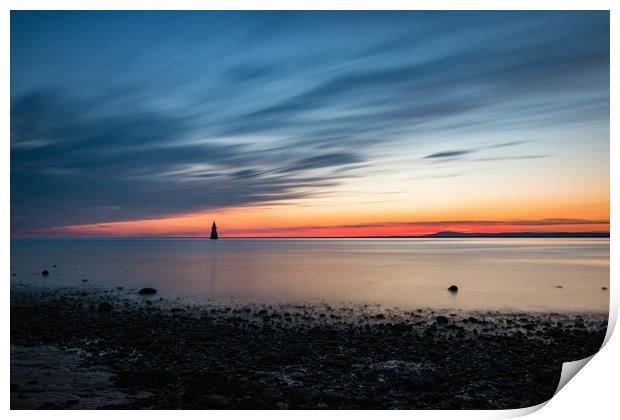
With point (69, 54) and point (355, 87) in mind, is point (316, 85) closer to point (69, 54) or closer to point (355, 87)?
point (355, 87)

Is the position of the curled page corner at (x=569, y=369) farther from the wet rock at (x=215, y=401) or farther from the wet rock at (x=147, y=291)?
the wet rock at (x=147, y=291)

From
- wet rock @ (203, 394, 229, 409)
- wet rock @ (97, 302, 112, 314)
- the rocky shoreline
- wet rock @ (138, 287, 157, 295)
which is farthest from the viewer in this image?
wet rock @ (138, 287, 157, 295)

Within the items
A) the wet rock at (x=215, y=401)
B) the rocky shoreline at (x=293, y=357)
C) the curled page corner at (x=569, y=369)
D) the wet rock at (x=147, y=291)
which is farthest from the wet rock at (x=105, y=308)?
the curled page corner at (x=569, y=369)

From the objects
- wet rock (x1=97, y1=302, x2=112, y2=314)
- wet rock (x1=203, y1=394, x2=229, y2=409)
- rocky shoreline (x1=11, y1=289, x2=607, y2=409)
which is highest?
wet rock (x1=97, y1=302, x2=112, y2=314)

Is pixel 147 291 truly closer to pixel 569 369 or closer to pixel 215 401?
pixel 215 401

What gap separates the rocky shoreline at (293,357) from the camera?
16.6 feet

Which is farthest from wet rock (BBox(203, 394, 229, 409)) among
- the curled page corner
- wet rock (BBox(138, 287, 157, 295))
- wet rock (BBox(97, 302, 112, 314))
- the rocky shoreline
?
wet rock (BBox(138, 287, 157, 295))

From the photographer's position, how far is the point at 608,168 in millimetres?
6371

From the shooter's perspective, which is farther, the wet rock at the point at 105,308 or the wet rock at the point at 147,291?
the wet rock at the point at 147,291

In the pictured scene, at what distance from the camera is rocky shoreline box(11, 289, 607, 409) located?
506 centimetres

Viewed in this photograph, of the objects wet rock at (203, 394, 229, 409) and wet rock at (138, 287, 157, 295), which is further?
wet rock at (138, 287, 157, 295)

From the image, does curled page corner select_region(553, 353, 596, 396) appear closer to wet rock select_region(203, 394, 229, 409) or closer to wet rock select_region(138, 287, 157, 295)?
wet rock select_region(203, 394, 229, 409)

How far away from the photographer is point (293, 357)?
6.08m
